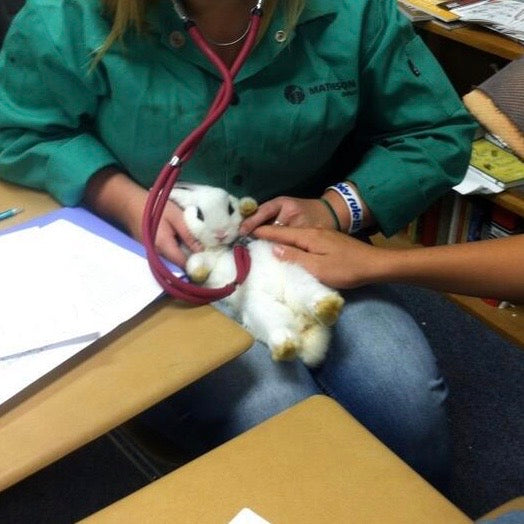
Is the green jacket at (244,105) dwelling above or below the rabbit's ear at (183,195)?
above

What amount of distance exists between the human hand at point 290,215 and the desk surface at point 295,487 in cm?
37

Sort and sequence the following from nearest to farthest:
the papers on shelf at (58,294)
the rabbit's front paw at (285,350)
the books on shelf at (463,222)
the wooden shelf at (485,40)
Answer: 1. the papers on shelf at (58,294)
2. the rabbit's front paw at (285,350)
3. the wooden shelf at (485,40)
4. the books on shelf at (463,222)

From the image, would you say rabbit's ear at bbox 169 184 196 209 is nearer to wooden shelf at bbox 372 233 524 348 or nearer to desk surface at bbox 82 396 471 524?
desk surface at bbox 82 396 471 524

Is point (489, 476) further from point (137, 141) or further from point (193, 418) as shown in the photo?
point (137, 141)

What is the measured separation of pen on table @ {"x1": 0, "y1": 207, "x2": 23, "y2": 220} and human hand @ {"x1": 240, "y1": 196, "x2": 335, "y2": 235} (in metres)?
0.32

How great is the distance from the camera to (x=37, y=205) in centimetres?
106

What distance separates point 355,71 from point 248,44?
215 millimetres

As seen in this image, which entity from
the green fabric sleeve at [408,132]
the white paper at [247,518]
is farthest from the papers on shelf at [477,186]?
the white paper at [247,518]

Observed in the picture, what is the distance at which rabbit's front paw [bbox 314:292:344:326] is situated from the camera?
929 millimetres

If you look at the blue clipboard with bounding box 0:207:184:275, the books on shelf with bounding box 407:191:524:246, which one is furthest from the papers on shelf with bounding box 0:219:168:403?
the books on shelf with bounding box 407:191:524:246

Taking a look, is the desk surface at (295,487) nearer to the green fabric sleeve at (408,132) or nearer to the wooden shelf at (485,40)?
the green fabric sleeve at (408,132)

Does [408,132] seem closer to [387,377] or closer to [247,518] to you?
[387,377]

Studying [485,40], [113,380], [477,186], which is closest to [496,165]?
[477,186]

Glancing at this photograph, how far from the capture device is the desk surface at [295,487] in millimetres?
687
